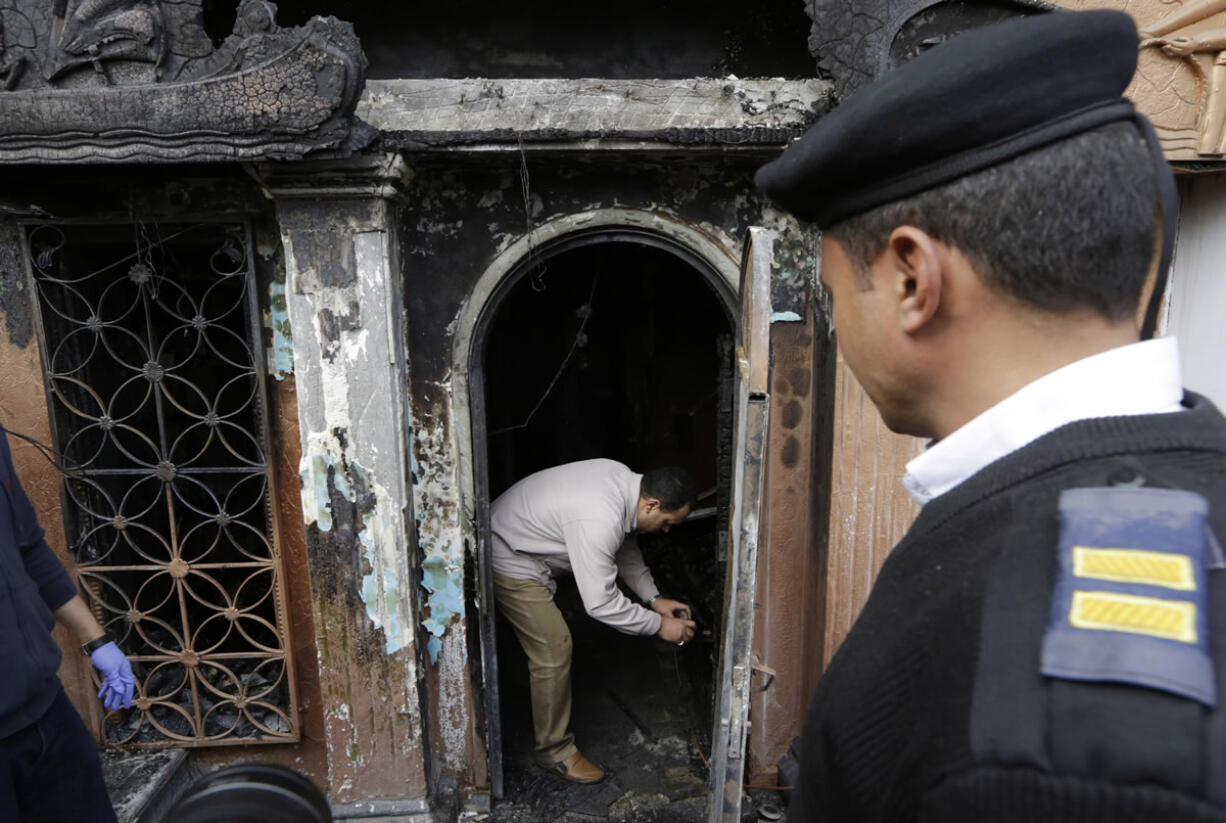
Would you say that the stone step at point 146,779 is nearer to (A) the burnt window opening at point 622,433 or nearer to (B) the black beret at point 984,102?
(A) the burnt window opening at point 622,433

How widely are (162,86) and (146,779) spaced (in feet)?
9.72

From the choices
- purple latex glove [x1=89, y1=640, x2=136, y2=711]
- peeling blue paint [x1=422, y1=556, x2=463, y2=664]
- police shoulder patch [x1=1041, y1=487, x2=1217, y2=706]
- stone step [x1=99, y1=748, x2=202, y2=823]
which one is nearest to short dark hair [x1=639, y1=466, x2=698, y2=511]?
peeling blue paint [x1=422, y1=556, x2=463, y2=664]

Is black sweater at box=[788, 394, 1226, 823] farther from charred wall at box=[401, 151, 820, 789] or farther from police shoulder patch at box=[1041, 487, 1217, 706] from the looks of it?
charred wall at box=[401, 151, 820, 789]

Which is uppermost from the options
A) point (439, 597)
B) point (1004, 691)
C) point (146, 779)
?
point (1004, 691)

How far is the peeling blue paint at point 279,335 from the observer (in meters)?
3.24

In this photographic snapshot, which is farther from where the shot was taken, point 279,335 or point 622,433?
point 622,433

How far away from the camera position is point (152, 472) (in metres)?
3.32

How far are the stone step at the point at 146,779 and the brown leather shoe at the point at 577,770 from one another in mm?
1818

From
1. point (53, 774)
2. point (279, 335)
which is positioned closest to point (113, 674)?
point (53, 774)

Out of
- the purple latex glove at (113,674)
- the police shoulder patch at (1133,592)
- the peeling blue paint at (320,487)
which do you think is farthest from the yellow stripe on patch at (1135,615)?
the purple latex glove at (113,674)

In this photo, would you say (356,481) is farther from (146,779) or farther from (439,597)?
(146,779)

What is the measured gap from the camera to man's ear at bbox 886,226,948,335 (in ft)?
2.67

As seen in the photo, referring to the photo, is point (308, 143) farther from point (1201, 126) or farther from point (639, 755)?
point (639, 755)

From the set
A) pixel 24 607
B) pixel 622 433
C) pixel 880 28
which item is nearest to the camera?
pixel 24 607
